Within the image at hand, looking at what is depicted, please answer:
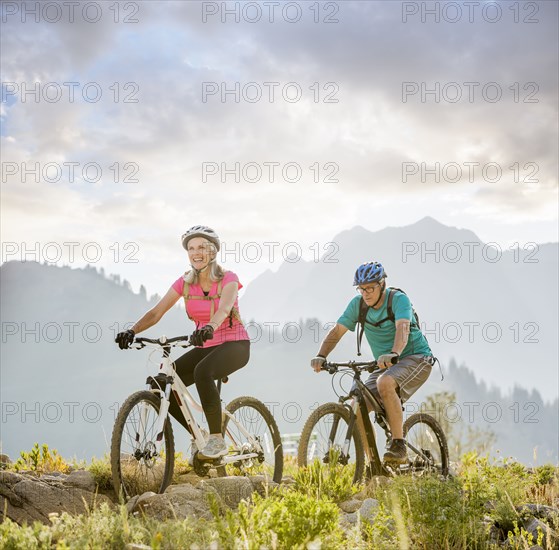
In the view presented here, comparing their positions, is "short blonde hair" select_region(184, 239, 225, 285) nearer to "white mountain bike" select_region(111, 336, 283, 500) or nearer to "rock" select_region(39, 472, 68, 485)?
"white mountain bike" select_region(111, 336, 283, 500)

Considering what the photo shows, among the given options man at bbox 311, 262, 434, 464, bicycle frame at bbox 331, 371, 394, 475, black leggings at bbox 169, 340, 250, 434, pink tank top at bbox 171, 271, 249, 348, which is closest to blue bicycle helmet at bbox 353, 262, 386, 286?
man at bbox 311, 262, 434, 464

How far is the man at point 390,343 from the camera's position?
8453 mm

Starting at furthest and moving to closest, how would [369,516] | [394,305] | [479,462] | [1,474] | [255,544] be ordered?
1. [479,462]
2. [394,305]
3. [1,474]
4. [369,516]
5. [255,544]

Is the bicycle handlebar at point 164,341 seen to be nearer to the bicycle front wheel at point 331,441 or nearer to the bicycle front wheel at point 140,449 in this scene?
the bicycle front wheel at point 140,449

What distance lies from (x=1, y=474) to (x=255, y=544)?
406 centimetres

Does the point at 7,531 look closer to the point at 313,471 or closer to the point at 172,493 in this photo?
the point at 172,493

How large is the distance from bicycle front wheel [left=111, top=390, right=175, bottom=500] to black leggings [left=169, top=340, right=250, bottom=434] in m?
0.52

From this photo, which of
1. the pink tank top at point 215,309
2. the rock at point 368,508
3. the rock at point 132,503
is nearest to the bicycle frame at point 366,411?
the rock at point 368,508

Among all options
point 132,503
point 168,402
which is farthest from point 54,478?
point 168,402

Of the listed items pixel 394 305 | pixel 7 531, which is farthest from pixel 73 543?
pixel 394 305

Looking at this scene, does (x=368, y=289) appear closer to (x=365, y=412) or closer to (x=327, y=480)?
(x=365, y=412)

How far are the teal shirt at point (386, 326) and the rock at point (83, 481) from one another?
3391 mm

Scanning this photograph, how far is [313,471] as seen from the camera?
318 inches

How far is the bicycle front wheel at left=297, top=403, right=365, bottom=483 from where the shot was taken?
8.05 meters
